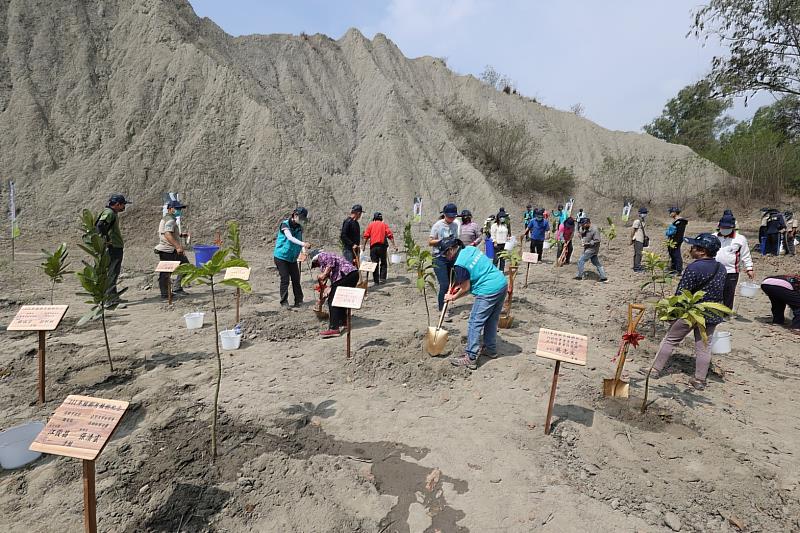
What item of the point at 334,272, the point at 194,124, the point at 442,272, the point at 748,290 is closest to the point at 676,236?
the point at 748,290

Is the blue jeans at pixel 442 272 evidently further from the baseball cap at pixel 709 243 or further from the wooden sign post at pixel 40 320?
the wooden sign post at pixel 40 320

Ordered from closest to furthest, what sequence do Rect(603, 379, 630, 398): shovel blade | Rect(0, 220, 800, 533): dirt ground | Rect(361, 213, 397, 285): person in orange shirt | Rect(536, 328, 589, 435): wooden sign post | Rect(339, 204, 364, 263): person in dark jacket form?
1. Rect(0, 220, 800, 533): dirt ground
2. Rect(536, 328, 589, 435): wooden sign post
3. Rect(603, 379, 630, 398): shovel blade
4. Rect(339, 204, 364, 263): person in dark jacket
5. Rect(361, 213, 397, 285): person in orange shirt

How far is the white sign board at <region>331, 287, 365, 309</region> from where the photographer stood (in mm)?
4898

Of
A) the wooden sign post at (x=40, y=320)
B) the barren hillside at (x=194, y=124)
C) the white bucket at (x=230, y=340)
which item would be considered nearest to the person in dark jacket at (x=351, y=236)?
the white bucket at (x=230, y=340)

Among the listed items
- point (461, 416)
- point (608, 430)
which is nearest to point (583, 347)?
point (608, 430)

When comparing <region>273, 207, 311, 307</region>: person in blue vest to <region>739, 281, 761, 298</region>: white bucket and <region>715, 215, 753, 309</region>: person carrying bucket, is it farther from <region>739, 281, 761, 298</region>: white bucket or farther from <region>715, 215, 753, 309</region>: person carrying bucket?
<region>739, 281, 761, 298</region>: white bucket

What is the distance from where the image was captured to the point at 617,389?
4.23 m

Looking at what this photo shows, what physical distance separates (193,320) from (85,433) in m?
4.09

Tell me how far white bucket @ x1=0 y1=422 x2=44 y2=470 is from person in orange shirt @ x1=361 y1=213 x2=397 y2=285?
20.1 feet

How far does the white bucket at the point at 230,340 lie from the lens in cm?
539

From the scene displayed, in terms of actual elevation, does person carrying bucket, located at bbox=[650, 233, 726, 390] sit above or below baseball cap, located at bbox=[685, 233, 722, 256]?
below

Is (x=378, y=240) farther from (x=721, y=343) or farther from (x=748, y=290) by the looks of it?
(x=748, y=290)

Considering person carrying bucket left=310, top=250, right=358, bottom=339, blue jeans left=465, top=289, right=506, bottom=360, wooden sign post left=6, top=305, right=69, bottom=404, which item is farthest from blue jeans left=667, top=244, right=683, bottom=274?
wooden sign post left=6, top=305, right=69, bottom=404

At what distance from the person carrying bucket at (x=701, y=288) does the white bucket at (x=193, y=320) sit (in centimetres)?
620
